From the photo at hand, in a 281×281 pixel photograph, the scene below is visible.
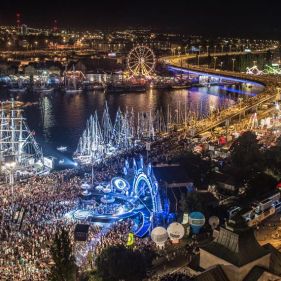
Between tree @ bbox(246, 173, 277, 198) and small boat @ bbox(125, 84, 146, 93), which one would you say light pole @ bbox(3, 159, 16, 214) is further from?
small boat @ bbox(125, 84, 146, 93)

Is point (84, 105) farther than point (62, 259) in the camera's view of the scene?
Yes

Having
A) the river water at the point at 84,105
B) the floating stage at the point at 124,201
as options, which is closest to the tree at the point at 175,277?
the floating stage at the point at 124,201

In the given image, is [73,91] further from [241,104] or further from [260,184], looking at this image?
[260,184]

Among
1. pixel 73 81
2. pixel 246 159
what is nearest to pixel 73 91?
pixel 73 81

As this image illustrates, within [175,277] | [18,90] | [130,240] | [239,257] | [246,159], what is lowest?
[18,90]

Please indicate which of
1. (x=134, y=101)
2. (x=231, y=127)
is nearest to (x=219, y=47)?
(x=134, y=101)
